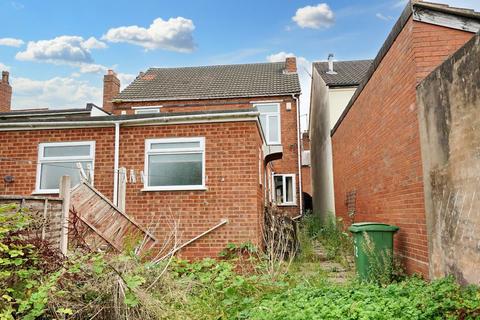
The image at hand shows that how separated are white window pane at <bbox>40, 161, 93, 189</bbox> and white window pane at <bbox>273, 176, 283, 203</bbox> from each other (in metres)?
10.1

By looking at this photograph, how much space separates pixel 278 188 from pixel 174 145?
9.59 metres

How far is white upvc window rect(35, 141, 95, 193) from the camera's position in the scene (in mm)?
8500

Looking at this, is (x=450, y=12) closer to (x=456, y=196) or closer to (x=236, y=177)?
(x=456, y=196)

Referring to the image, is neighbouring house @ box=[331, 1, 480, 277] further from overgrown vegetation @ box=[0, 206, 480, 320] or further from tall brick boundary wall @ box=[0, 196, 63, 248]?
tall brick boundary wall @ box=[0, 196, 63, 248]

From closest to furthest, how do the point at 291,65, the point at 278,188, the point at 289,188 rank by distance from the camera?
the point at 289,188 < the point at 278,188 < the point at 291,65

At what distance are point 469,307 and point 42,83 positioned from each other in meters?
17.2

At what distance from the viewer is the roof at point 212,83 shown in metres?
17.4

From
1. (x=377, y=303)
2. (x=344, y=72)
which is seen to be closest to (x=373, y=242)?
(x=377, y=303)

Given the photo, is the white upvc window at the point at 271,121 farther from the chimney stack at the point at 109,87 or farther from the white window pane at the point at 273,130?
the chimney stack at the point at 109,87

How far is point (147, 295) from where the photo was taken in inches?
173

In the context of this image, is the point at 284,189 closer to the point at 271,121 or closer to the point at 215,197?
the point at 271,121

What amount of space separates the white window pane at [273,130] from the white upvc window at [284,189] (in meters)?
1.79

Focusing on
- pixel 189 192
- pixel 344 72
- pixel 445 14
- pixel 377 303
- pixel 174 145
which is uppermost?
pixel 344 72

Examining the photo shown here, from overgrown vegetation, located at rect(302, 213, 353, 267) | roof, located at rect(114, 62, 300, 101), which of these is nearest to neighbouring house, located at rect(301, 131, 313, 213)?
roof, located at rect(114, 62, 300, 101)
